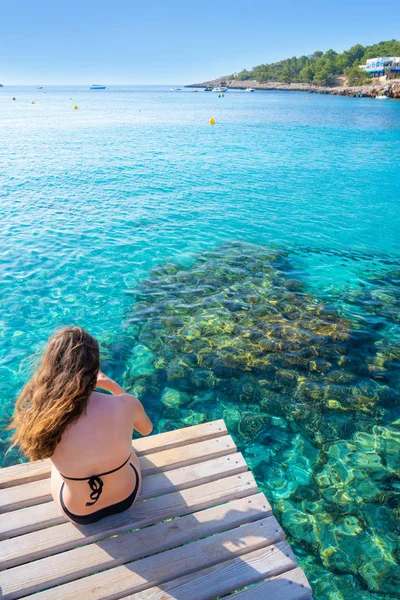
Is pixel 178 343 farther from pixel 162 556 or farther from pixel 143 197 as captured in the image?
pixel 143 197

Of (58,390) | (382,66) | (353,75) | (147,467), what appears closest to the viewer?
(58,390)

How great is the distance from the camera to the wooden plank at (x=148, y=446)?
402 cm

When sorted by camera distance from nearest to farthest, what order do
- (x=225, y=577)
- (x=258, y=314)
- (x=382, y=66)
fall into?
(x=225, y=577) < (x=258, y=314) < (x=382, y=66)

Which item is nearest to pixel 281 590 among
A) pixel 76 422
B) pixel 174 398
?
pixel 76 422

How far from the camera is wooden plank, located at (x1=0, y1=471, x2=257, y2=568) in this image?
338 cm

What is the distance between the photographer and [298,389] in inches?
280

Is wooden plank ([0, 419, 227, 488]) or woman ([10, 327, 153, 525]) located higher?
woman ([10, 327, 153, 525])

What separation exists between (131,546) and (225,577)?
2.85 feet

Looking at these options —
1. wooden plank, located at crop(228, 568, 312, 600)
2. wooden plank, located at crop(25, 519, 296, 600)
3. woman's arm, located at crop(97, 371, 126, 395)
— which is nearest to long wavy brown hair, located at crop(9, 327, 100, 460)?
woman's arm, located at crop(97, 371, 126, 395)

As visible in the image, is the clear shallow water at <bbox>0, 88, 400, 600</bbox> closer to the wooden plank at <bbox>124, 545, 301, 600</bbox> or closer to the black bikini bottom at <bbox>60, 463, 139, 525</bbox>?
the wooden plank at <bbox>124, 545, 301, 600</bbox>

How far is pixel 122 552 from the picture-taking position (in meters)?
3.39

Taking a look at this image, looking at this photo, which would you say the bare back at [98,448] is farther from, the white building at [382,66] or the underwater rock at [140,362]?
the white building at [382,66]

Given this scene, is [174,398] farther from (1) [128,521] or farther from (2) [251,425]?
(1) [128,521]

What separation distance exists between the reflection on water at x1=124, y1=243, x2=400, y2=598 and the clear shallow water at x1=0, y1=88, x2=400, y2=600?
0.08 feet
